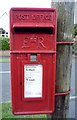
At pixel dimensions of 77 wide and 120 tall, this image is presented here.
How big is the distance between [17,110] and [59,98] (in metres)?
0.46

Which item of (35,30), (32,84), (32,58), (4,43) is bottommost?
(32,84)

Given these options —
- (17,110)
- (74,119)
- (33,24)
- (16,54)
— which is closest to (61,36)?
(33,24)

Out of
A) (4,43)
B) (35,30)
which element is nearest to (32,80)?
(35,30)

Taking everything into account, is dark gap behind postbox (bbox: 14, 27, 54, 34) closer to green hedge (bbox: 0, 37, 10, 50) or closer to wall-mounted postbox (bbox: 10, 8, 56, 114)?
wall-mounted postbox (bbox: 10, 8, 56, 114)

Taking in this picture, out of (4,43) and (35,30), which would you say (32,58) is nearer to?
(35,30)

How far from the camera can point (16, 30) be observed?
1.99 meters

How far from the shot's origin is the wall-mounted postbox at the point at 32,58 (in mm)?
1980

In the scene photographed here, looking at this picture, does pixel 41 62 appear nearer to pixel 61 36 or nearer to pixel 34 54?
pixel 34 54

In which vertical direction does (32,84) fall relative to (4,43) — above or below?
below

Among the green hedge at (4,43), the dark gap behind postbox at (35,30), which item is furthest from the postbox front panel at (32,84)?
the green hedge at (4,43)

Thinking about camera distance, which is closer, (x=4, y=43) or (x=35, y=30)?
(x=35, y=30)

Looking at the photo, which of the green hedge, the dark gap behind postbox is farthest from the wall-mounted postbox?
the green hedge

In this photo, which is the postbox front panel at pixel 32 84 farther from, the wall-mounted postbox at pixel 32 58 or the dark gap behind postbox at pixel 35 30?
the dark gap behind postbox at pixel 35 30

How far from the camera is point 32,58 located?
204 centimetres
